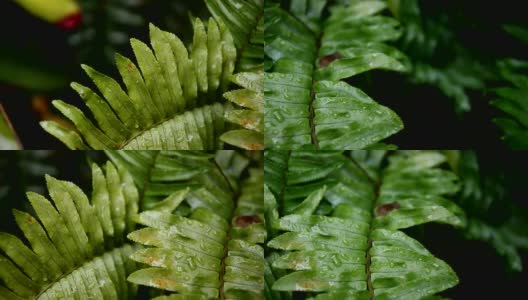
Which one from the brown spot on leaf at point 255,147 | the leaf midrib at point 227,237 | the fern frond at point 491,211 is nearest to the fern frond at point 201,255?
the leaf midrib at point 227,237

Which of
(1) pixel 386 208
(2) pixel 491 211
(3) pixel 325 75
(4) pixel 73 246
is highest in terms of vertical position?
(3) pixel 325 75

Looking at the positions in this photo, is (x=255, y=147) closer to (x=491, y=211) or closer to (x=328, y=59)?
(x=328, y=59)

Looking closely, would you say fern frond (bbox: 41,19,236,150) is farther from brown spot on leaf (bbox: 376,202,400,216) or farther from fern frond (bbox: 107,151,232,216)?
brown spot on leaf (bbox: 376,202,400,216)

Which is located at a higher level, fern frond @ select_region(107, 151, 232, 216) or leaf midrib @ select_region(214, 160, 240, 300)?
fern frond @ select_region(107, 151, 232, 216)

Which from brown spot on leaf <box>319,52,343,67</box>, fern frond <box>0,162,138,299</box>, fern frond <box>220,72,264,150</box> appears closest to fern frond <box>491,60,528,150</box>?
brown spot on leaf <box>319,52,343,67</box>

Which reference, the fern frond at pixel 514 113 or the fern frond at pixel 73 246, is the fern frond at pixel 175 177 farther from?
the fern frond at pixel 514 113

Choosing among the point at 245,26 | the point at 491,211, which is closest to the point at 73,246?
the point at 245,26
